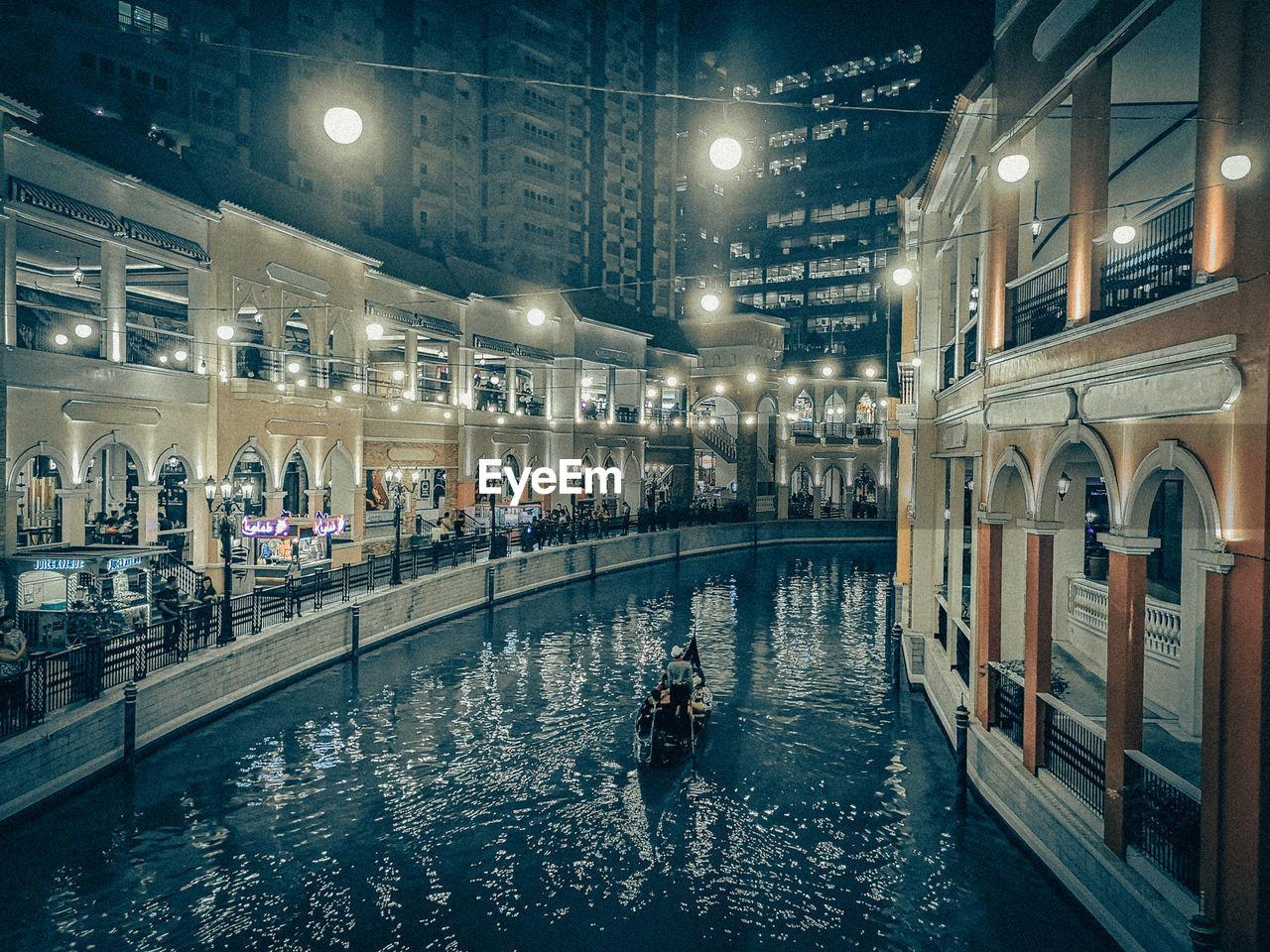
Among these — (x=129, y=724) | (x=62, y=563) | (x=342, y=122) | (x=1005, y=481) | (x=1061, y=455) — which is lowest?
(x=129, y=724)

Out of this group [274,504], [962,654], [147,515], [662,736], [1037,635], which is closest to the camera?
[1037,635]

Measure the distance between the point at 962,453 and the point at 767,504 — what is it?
34.9 meters

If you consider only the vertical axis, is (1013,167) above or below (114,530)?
above

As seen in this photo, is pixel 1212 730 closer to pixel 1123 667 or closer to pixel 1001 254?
pixel 1123 667

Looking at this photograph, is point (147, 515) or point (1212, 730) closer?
point (1212, 730)

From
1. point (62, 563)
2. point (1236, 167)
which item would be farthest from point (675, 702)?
point (62, 563)

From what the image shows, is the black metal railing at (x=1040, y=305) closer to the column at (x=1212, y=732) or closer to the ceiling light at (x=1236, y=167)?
the ceiling light at (x=1236, y=167)

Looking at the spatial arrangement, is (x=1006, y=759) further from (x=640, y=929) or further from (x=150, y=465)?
(x=150, y=465)

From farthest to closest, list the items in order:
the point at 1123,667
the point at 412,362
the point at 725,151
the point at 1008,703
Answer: the point at 412,362 → the point at 1008,703 → the point at 725,151 → the point at 1123,667

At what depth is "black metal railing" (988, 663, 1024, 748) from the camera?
11.4m

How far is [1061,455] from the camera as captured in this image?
33.0 ft

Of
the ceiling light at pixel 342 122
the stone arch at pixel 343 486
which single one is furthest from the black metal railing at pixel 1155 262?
the stone arch at pixel 343 486

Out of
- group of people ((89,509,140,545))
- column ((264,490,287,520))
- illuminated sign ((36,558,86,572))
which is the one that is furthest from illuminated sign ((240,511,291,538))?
illuminated sign ((36,558,86,572))

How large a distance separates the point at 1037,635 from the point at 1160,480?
124 inches
